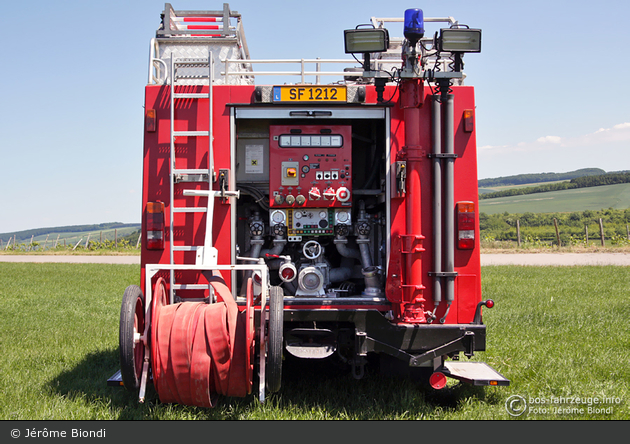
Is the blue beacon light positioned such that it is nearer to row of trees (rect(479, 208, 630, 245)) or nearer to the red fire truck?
the red fire truck

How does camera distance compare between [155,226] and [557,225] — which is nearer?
[155,226]

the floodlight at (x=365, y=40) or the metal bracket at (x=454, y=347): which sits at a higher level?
the floodlight at (x=365, y=40)

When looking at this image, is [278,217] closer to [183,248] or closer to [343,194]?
[343,194]

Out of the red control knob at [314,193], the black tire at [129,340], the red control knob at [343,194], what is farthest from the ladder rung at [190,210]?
the red control knob at [343,194]

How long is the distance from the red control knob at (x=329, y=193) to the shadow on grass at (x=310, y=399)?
5.96ft

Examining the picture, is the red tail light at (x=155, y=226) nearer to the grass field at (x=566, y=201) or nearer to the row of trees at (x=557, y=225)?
the row of trees at (x=557, y=225)

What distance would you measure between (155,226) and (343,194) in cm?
184

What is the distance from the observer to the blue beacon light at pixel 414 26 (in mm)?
4148

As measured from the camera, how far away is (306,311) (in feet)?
14.6

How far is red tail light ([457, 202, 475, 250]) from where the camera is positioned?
4.59 meters

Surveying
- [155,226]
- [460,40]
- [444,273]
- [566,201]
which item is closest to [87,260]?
[155,226]

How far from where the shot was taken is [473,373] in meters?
4.60

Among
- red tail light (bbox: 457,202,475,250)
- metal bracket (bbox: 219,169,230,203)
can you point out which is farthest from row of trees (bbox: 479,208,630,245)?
metal bracket (bbox: 219,169,230,203)

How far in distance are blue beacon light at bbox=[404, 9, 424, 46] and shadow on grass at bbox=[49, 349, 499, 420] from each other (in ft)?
10.3
